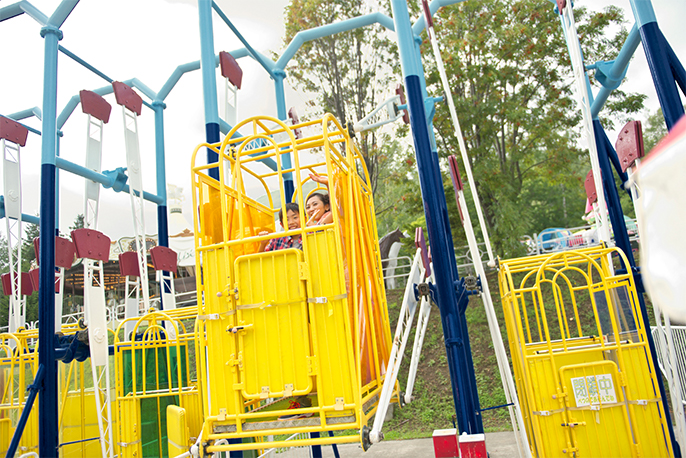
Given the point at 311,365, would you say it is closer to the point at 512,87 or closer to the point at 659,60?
the point at 659,60

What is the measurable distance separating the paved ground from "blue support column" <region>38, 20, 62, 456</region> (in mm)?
5039

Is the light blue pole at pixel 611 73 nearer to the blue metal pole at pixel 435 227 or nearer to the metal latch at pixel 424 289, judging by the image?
the blue metal pole at pixel 435 227

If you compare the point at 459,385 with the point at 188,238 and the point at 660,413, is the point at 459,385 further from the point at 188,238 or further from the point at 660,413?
the point at 188,238

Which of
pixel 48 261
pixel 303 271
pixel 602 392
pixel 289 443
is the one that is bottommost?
pixel 602 392

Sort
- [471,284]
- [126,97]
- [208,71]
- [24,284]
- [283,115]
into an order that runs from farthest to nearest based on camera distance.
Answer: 1. [24,284]
2. [283,115]
3. [126,97]
4. [208,71]
5. [471,284]

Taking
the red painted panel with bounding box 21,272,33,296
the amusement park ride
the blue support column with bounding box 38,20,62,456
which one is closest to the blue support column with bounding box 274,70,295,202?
the amusement park ride

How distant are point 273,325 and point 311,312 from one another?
0.35m

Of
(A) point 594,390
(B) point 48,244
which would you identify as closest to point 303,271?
(A) point 594,390

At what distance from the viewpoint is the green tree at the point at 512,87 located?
14.1 m

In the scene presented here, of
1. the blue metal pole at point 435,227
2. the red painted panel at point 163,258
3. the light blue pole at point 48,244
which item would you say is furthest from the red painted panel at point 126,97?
the blue metal pole at point 435,227

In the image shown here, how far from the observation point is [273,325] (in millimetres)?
3463

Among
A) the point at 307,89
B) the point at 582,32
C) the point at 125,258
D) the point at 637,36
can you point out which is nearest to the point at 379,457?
the point at 125,258

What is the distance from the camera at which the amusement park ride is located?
3.41 m

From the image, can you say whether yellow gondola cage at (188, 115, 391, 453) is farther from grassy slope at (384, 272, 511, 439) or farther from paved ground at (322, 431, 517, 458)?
grassy slope at (384, 272, 511, 439)
